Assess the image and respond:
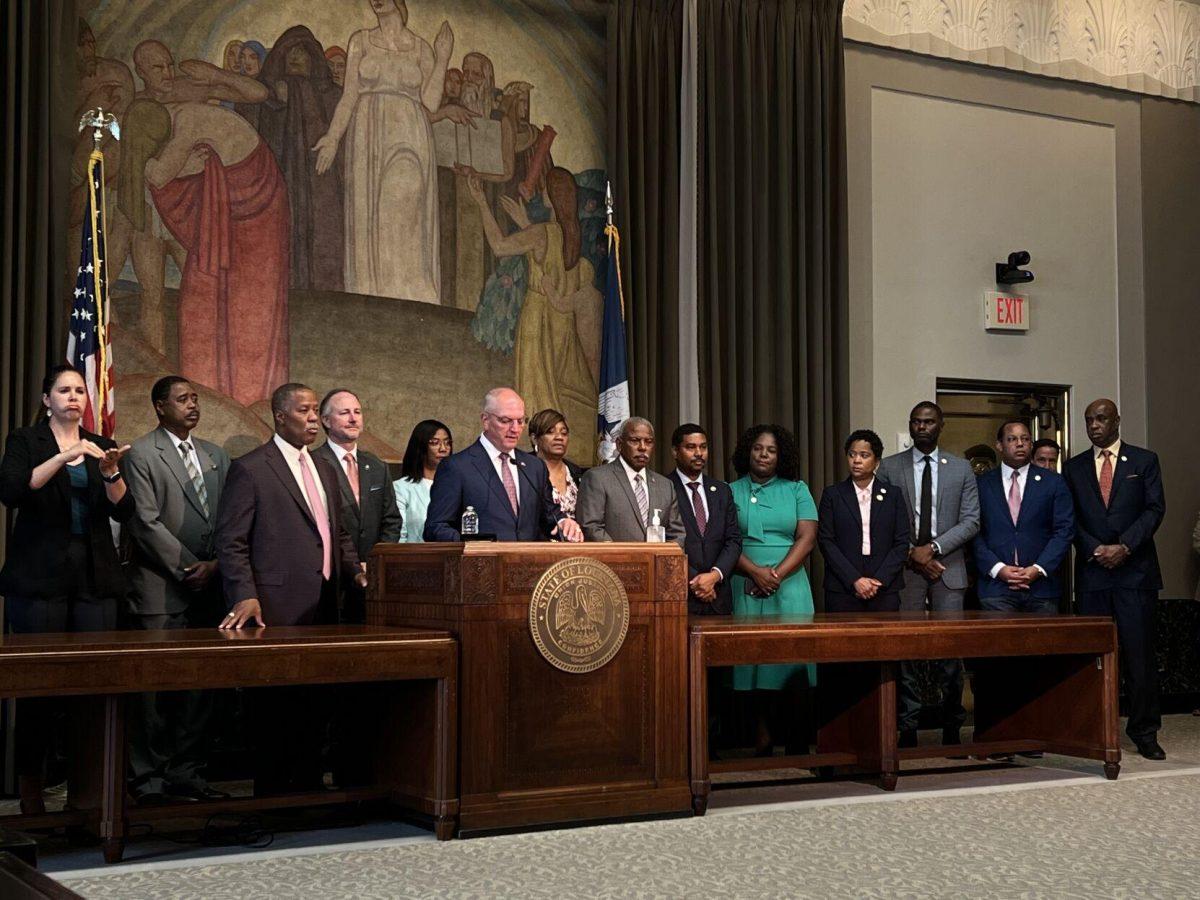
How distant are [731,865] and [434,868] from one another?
0.87 m

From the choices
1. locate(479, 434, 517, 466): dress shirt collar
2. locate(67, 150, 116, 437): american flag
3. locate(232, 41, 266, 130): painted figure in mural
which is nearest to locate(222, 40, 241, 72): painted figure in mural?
locate(232, 41, 266, 130): painted figure in mural

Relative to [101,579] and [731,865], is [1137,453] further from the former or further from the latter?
[101,579]

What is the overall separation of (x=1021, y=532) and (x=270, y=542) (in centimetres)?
383

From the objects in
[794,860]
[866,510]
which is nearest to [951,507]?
[866,510]

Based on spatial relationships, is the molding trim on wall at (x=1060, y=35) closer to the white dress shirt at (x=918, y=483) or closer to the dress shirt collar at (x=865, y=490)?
the white dress shirt at (x=918, y=483)

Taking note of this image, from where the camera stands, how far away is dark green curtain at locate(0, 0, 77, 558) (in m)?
→ 6.18

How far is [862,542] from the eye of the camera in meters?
6.84

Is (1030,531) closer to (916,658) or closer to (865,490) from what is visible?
(865,490)

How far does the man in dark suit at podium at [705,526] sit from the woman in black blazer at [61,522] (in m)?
2.52

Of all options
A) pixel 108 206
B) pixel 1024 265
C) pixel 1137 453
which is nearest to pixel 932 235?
pixel 1024 265

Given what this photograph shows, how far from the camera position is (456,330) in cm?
→ 732

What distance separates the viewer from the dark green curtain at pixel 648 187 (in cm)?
772

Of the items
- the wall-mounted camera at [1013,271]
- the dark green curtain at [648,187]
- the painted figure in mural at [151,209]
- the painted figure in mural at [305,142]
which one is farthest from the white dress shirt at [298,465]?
the wall-mounted camera at [1013,271]

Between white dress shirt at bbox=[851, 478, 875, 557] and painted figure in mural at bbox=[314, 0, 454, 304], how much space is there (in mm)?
2343
